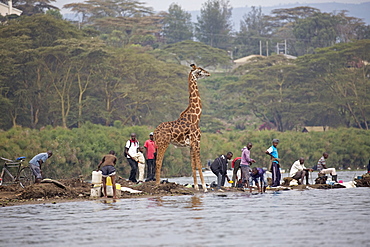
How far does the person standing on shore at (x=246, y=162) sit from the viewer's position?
24.8 metres

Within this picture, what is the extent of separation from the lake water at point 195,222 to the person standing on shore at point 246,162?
242 centimetres

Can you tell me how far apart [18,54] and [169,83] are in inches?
691

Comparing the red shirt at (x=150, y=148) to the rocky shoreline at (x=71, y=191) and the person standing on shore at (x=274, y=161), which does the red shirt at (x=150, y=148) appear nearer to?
the rocky shoreline at (x=71, y=191)

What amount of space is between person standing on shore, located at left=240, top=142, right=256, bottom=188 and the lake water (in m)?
2.42

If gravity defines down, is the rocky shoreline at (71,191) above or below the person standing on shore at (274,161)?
below

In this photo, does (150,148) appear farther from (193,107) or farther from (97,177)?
(97,177)

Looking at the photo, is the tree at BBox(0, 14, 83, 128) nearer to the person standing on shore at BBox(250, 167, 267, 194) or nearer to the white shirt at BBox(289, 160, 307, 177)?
the white shirt at BBox(289, 160, 307, 177)

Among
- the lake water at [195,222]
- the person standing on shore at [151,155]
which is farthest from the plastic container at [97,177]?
the person standing on shore at [151,155]

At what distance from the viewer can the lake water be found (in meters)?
13.6

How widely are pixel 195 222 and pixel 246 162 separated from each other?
9183 mm

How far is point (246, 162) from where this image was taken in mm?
24906

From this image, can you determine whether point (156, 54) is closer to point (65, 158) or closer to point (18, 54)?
point (18, 54)

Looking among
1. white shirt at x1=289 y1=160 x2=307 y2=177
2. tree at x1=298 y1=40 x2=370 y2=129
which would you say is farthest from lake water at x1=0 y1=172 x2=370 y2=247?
tree at x1=298 y1=40 x2=370 y2=129

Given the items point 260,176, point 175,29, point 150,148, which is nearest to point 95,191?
point 150,148
